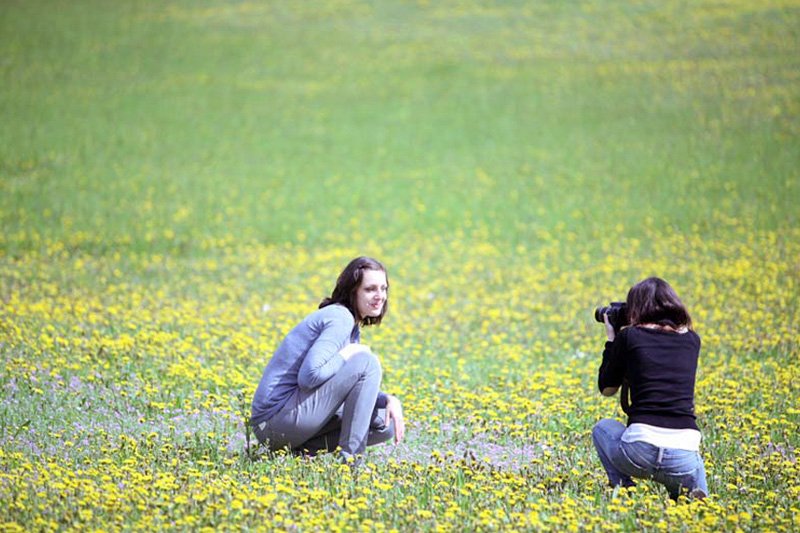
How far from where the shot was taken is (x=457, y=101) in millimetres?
30188

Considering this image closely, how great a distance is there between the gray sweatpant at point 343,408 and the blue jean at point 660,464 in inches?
57.3

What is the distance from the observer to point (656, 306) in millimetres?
5332

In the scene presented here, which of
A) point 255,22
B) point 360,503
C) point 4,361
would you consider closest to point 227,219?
point 4,361

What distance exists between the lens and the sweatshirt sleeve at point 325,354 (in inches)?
222

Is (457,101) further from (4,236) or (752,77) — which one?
(4,236)

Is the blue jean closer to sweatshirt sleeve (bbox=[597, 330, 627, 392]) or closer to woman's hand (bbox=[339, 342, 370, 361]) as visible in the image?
sweatshirt sleeve (bbox=[597, 330, 627, 392])

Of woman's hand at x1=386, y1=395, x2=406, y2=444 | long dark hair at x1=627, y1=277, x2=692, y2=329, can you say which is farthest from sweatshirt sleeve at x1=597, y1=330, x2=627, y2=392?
woman's hand at x1=386, y1=395, x2=406, y2=444

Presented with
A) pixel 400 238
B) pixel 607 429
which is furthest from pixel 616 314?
pixel 400 238

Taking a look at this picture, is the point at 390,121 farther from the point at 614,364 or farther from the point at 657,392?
the point at 657,392

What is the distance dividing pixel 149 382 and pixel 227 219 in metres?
12.2

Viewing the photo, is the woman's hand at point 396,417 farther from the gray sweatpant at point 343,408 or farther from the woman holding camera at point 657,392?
the woman holding camera at point 657,392

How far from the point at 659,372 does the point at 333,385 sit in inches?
75.4

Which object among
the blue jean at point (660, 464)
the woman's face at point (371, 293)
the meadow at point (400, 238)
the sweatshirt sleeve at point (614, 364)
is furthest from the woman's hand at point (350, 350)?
the blue jean at point (660, 464)

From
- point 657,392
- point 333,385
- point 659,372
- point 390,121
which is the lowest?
point 333,385
